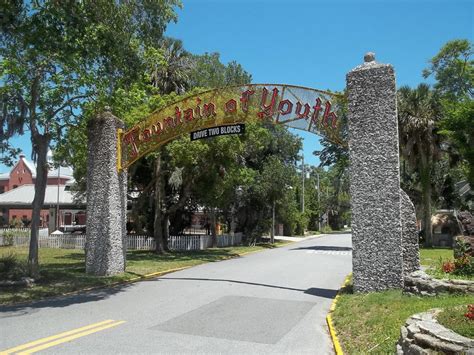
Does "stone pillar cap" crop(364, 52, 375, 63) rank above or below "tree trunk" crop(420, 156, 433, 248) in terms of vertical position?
above

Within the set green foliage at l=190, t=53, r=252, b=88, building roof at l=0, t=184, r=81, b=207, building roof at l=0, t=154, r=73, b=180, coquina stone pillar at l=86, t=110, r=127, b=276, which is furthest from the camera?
building roof at l=0, t=154, r=73, b=180

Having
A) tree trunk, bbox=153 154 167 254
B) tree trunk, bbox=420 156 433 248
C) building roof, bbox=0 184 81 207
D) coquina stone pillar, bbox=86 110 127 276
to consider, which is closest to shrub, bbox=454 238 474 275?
coquina stone pillar, bbox=86 110 127 276

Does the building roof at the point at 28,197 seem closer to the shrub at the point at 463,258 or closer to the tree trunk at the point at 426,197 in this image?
the tree trunk at the point at 426,197

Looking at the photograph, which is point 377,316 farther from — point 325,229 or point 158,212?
point 325,229

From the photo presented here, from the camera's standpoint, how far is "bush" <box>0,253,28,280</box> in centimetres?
1380

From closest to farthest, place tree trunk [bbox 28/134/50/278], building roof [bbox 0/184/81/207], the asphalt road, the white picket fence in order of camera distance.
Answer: the asphalt road < tree trunk [bbox 28/134/50/278] < the white picket fence < building roof [bbox 0/184/81/207]

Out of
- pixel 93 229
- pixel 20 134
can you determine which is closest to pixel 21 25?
pixel 20 134

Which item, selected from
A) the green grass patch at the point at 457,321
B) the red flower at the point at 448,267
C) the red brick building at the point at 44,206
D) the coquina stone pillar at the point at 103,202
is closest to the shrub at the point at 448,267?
the red flower at the point at 448,267

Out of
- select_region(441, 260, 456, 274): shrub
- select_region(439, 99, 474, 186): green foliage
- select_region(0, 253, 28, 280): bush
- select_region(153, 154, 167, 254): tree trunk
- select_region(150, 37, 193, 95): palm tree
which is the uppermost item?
select_region(150, 37, 193, 95): palm tree

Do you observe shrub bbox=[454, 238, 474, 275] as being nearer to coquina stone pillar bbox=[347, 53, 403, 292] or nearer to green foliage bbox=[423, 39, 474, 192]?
coquina stone pillar bbox=[347, 53, 403, 292]

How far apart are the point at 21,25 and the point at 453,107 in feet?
77.3

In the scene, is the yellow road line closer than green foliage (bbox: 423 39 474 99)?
Yes

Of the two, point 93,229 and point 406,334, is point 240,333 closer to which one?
point 406,334

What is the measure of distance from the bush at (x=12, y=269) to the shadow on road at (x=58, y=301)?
2614 millimetres
